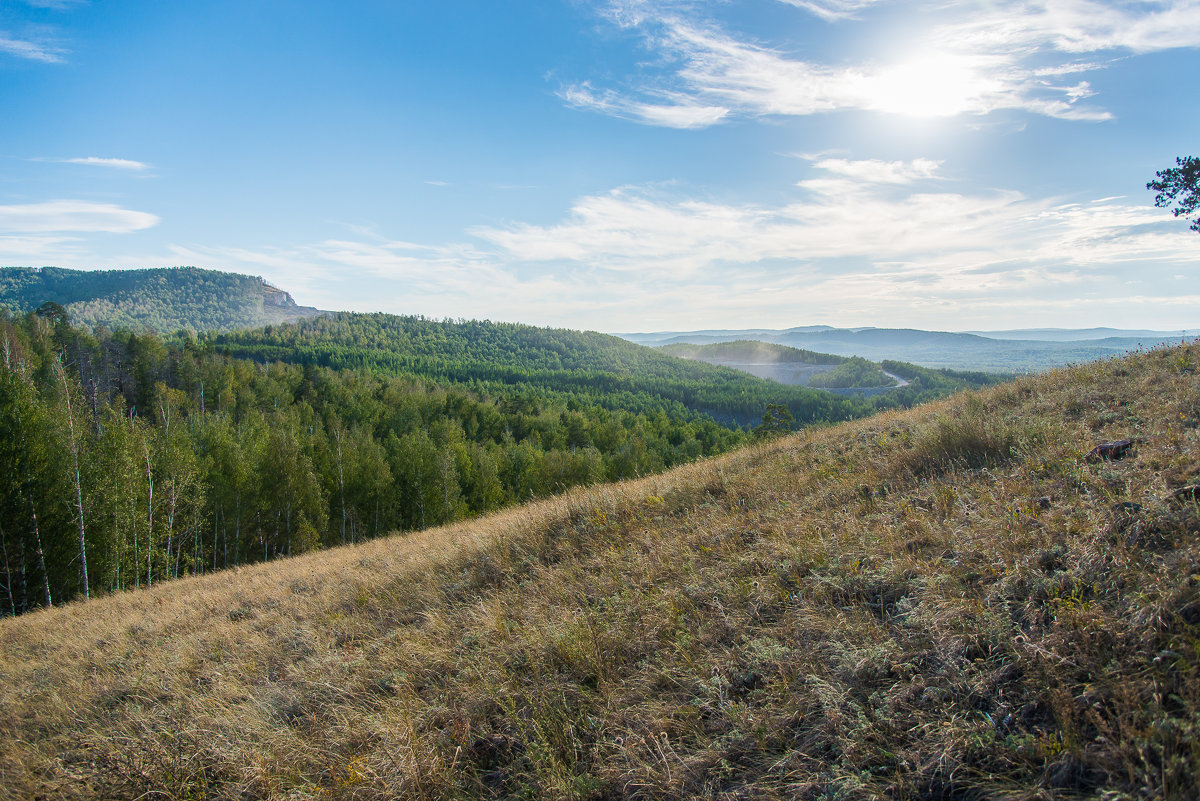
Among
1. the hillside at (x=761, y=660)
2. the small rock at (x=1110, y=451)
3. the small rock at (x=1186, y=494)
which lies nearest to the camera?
the hillside at (x=761, y=660)

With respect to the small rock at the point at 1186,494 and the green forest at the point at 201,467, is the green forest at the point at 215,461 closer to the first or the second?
the green forest at the point at 201,467

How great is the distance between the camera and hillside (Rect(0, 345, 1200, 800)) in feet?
8.99

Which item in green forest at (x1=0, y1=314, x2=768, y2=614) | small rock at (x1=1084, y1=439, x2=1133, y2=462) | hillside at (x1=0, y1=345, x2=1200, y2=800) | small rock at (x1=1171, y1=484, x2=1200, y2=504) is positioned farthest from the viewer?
green forest at (x1=0, y1=314, x2=768, y2=614)

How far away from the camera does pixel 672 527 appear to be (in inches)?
281

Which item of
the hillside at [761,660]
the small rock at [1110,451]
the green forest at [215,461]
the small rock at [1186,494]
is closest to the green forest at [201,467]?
the green forest at [215,461]

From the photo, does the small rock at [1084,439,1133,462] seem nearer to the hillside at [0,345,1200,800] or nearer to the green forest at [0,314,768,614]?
the hillside at [0,345,1200,800]

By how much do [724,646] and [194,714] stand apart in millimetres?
5135

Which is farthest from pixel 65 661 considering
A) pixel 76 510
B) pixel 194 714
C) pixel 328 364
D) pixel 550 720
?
pixel 328 364

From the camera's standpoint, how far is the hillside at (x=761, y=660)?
8.99 feet

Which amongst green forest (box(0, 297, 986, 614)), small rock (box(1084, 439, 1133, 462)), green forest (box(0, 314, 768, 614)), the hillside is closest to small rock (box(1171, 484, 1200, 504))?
the hillside

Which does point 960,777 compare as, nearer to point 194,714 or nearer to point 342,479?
point 194,714

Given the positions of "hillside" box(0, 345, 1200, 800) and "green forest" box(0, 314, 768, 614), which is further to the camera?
"green forest" box(0, 314, 768, 614)

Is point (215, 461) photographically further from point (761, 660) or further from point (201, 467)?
point (761, 660)

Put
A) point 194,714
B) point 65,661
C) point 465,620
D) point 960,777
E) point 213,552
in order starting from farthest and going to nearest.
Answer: point 213,552, point 65,661, point 465,620, point 194,714, point 960,777
